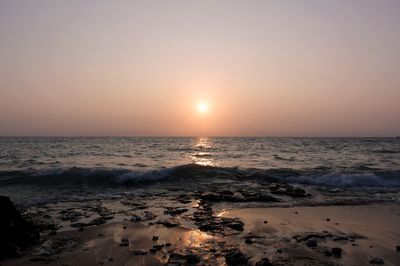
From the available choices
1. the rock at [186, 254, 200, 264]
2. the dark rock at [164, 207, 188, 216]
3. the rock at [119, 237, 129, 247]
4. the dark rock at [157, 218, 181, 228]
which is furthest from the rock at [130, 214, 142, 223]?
the rock at [186, 254, 200, 264]

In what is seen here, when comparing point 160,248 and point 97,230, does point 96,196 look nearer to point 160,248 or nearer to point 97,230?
point 97,230

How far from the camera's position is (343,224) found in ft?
34.8

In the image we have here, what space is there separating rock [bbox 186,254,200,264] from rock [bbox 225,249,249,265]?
1.90ft

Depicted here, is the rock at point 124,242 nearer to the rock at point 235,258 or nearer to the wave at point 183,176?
the rock at point 235,258

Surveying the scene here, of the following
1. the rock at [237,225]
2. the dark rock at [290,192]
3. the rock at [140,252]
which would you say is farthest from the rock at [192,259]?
the dark rock at [290,192]

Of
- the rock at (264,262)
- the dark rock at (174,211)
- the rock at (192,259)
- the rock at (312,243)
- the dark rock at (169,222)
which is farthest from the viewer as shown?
the dark rock at (174,211)

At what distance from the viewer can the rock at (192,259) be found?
7244 mm

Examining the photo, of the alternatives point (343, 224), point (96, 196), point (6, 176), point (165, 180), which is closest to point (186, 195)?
point (96, 196)

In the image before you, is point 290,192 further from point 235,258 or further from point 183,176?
point 235,258

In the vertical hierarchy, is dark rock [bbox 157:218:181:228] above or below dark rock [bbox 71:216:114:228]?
above

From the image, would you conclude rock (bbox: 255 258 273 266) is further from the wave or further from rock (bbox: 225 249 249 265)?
the wave

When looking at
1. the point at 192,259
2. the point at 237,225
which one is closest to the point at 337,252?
the point at 237,225

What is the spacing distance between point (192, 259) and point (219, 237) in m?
1.78

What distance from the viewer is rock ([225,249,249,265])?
7.25 m
